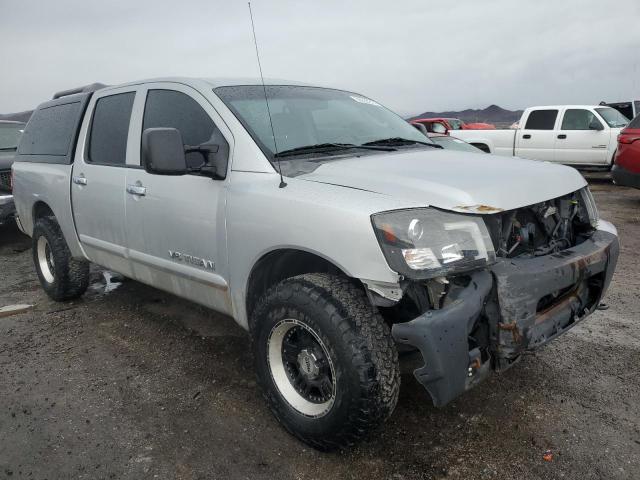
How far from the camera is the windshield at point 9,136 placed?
27.1 feet

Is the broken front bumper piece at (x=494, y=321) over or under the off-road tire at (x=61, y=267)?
over

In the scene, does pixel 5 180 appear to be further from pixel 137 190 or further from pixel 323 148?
pixel 323 148

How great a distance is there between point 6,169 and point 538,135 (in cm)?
1088

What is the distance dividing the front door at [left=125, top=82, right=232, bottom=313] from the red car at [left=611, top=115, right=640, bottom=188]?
7.17 metres

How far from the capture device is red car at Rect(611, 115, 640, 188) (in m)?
7.81

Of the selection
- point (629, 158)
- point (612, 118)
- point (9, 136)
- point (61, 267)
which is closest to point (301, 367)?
point (61, 267)

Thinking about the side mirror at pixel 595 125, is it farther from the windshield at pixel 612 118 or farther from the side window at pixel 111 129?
the side window at pixel 111 129

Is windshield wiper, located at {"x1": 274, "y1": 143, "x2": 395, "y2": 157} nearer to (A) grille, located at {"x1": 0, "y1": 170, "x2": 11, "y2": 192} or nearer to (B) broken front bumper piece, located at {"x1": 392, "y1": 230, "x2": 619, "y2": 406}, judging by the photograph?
(B) broken front bumper piece, located at {"x1": 392, "y1": 230, "x2": 619, "y2": 406}

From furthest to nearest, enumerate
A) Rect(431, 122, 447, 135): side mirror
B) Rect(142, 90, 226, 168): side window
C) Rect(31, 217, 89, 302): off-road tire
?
Rect(431, 122, 447, 135): side mirror < Rect(31, 217, 89, 302): off-road tire < Rect(142, 90, 226, 168): side window

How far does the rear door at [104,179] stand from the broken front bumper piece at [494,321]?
7.87 ft

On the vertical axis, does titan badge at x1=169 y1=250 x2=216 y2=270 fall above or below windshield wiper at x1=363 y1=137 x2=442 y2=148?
below

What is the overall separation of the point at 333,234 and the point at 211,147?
988mm

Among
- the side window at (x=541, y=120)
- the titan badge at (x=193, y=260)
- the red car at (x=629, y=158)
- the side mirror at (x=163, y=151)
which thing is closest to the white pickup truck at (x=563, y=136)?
the side window at (x=541, y=120)

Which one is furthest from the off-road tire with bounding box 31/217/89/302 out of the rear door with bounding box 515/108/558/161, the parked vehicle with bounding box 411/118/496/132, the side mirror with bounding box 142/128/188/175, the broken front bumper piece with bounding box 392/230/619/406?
the parked vehicle with bounding box 411/118/496/132
